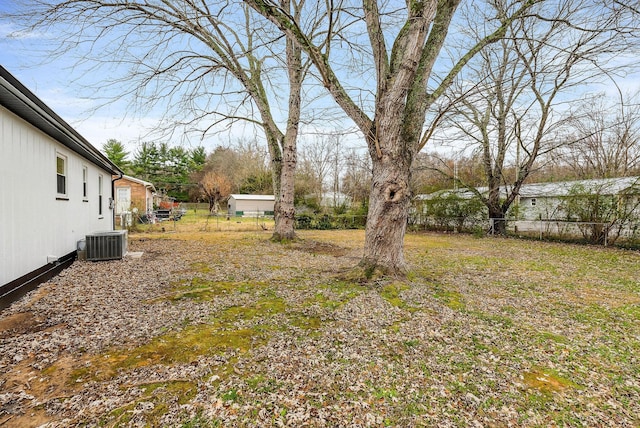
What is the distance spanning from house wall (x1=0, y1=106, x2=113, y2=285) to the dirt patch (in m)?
0.62

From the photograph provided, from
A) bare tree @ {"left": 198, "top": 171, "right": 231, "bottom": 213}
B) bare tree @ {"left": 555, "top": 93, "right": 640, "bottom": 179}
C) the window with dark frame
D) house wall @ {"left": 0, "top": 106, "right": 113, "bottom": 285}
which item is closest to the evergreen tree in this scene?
bare tree @ {"left": 198, "top": 171, "right": 231, "bottom": 213}

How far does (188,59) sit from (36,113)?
439cm

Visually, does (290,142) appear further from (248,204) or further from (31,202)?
(248,204)

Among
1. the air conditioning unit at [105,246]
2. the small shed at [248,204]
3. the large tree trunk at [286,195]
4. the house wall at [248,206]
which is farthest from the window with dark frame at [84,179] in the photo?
the house wall at [248,206]

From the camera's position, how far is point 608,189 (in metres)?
11.7

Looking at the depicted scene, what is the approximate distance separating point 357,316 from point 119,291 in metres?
3.76

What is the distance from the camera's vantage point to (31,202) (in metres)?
4.71

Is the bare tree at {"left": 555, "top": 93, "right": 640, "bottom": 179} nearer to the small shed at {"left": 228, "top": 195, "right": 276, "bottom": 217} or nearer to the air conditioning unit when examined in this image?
the air conditioning unit

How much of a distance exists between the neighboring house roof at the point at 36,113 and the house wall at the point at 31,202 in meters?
0.11

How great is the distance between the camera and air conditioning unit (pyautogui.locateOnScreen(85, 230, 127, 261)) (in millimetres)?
7109

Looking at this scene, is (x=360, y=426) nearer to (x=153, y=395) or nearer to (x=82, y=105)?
(x=153, y=395)

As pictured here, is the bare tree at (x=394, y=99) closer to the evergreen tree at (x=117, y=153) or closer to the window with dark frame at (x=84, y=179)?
the window with dark frame at (x=84, y=179)

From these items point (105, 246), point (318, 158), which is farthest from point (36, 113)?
point (318, 158)

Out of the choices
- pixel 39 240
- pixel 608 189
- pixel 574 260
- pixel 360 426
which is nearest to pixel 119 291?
pixel 39 240
